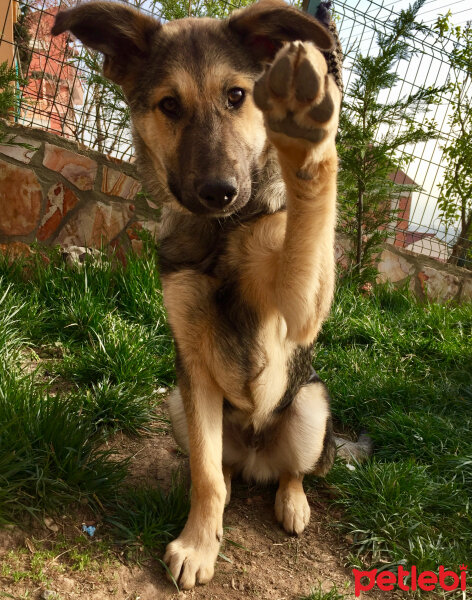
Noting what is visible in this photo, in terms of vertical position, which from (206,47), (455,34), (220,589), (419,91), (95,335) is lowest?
(220,589)

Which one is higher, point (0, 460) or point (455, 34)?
point (455, 34)

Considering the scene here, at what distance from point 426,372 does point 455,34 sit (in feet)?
19.4

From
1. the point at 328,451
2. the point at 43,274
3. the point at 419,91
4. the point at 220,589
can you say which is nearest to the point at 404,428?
the point at 328,451

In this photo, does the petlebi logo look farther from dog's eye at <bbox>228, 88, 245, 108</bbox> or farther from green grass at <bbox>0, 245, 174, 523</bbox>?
dog's eye at <bbox>228, 88, 245, 108</bbox>

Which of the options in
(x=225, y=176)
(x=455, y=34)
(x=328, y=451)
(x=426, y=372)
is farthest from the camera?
(x=455, y=34)

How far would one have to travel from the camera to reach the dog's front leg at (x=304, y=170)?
161 cm

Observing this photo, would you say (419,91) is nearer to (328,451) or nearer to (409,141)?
(409,141)

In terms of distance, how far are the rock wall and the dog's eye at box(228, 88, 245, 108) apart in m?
3.06

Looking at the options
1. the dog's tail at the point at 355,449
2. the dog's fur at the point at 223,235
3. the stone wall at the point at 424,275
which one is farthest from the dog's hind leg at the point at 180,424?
the stone wall at the point at 424,275

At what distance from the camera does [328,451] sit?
3.05 m

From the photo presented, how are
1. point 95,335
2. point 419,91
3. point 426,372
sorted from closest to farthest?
point 95,335 → point 426,372 → point 419,91

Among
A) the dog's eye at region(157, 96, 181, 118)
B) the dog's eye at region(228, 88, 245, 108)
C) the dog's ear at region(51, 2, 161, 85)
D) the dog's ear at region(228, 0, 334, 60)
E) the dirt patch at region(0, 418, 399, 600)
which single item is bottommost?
the dirt patch at region(0, 418, 399, 600)

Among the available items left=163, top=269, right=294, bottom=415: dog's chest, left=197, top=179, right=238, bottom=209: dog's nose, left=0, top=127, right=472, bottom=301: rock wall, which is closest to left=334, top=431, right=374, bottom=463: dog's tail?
left=163, top=269, right=294, bottom=415: dog's chest

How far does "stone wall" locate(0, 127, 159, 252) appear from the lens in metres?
5.20
